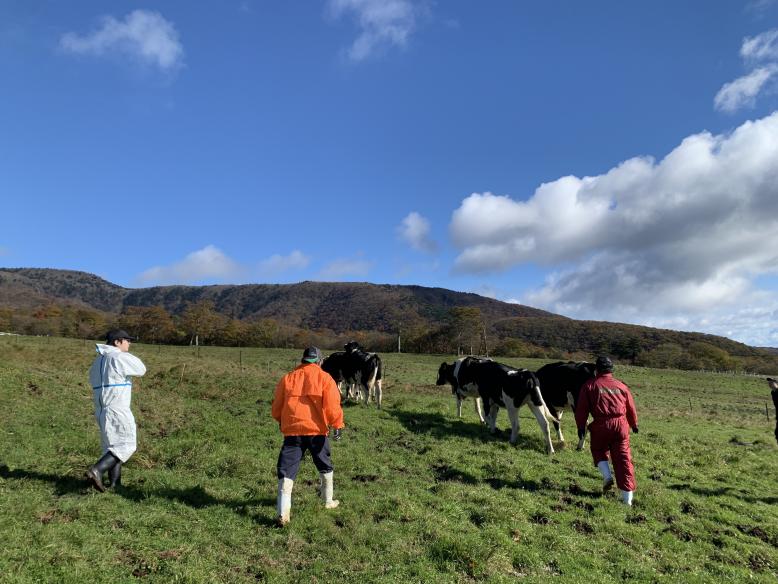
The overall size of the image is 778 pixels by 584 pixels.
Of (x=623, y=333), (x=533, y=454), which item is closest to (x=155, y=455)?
(x=533, y=454)

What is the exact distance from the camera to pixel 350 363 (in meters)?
19.2

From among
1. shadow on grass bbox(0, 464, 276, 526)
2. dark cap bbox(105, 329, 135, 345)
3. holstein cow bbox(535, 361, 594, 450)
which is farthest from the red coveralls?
dark cap bbox(105, 329, 135, 345)

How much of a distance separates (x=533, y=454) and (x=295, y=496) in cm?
666

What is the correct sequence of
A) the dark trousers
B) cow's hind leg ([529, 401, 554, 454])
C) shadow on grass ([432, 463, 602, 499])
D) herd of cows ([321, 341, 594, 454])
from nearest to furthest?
the dark trousers < shadow on grass ([432, 463, 602, 499]) < cow's hind leg ([529, 401, 554, 454]) < herd of cows ([321, 341, 594, 454])

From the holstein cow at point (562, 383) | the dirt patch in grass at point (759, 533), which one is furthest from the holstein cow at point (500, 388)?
the dirt patch in grass at point (759, 533)

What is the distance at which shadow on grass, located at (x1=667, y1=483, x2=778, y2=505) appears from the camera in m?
9.95

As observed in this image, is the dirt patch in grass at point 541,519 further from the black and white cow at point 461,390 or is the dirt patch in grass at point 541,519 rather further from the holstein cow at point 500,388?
the black and white cow at point 461,390

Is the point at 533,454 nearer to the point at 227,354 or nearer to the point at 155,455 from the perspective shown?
the point at 155,455

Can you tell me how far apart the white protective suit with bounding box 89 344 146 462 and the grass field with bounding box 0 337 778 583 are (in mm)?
774

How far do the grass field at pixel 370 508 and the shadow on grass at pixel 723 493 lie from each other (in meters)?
0.05

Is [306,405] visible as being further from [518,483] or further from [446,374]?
[446,374]

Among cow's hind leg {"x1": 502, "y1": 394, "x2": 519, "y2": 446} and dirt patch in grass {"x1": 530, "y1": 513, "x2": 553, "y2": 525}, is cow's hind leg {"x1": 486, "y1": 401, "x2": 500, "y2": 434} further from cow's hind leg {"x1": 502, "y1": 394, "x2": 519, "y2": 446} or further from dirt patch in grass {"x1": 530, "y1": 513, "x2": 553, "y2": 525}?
dirt patch in grass {"x1": 530, "y1": 513, "x2": 553, "y2": 525}

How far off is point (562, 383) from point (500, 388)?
1.91 m

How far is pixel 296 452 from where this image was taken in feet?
23.0
